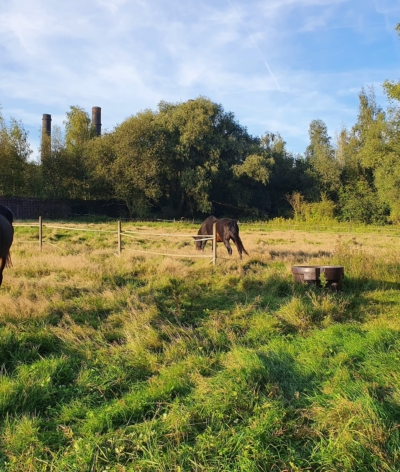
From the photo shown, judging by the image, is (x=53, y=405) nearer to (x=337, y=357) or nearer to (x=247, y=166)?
(x=337, y=357)

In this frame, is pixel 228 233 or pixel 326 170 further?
pixel 326 170

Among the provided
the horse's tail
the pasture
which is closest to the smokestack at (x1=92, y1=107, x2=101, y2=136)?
the horse's tail

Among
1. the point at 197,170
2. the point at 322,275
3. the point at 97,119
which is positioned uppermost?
the point at 97,119

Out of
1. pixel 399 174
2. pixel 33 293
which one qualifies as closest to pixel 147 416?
pixel 33 293

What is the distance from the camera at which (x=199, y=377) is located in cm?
352

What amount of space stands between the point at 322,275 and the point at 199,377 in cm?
353

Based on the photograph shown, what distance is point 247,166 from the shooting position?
3484 cm

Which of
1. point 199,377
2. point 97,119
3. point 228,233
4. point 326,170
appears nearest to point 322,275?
point 199,377

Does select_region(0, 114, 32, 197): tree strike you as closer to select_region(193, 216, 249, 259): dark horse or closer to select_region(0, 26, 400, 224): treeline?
select_region(0, 26, 400, 224): treeline

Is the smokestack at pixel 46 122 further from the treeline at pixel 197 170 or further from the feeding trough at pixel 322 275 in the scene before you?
the feeding trough at pixel 322 275

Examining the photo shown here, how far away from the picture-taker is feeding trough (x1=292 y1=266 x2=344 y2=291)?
638 centimetres

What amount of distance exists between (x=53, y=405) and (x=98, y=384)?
0.41 m

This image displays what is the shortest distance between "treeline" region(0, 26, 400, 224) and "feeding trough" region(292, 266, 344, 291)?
84.4 feet

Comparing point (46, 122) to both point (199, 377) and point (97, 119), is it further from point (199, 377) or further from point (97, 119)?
point (199, 377)
